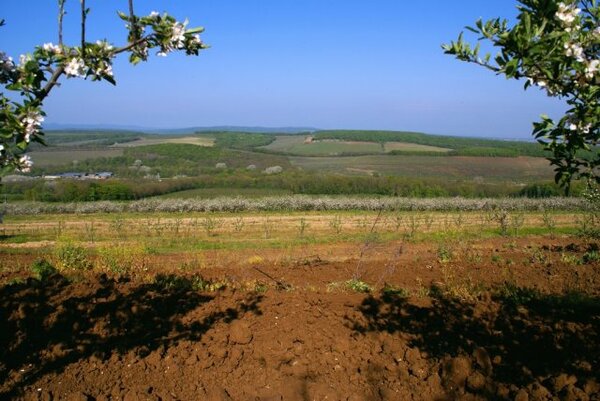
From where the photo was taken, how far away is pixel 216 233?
23.7 meters

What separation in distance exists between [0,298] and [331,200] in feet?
96.1

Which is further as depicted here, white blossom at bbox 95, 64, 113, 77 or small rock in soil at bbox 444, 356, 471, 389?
small rock in soil at bbox 444, 356, 471, 389

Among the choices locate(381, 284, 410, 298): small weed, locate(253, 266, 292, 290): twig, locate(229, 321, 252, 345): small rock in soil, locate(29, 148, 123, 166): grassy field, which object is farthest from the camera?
locate(29, 148, 123, 166): grassy field

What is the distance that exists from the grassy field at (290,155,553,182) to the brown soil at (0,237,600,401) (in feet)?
161

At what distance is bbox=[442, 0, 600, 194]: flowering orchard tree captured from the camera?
3.11 meters

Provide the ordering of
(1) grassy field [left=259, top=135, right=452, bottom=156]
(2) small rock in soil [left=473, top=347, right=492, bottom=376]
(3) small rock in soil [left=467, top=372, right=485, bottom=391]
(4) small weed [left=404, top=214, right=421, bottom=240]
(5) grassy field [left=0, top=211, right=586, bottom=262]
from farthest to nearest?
(1) grassy field [left=259, top=135, right=452, bottom=156]
(4) small weed [left=404, top=214, right=421, bottom=240]
(5) grassy field [left=0, top=211, right=586, bottom=262]
(2) small rock in soil [left=473, top=347, right=492, bottom=376]
(3) small rock in soil [left=467, top=372, right=485, bottom=391]

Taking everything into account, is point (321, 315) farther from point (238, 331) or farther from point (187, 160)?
point (187, 160)

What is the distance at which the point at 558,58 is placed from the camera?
10.4ft

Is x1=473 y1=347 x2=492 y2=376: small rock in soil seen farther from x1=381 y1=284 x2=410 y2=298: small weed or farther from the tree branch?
the tree branch

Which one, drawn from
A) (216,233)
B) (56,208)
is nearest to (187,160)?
(56,208)

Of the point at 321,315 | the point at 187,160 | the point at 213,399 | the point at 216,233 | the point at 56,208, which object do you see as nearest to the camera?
the point at 213,399

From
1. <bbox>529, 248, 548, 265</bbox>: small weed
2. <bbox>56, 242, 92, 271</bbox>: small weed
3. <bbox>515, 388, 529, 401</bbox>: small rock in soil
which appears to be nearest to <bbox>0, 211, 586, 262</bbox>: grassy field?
<bbox>56, 242, 92, 271</bbox>: small weed

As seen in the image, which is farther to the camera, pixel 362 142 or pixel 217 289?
pixel 362 142

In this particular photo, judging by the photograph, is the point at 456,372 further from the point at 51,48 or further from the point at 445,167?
the point at 445,167
